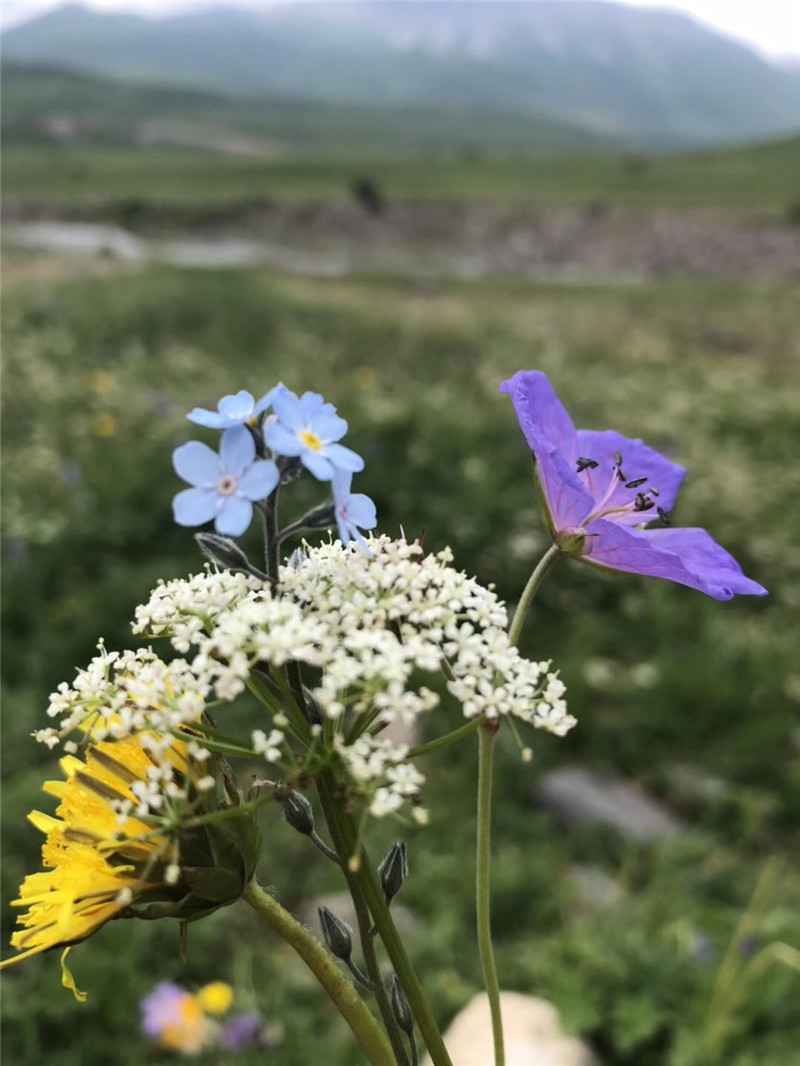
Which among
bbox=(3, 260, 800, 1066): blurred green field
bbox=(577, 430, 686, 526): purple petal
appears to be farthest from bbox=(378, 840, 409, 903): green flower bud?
bbox=(3, 260, 800, 1066): blurred green field

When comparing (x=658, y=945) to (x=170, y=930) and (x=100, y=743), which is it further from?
(x=100, y=743)

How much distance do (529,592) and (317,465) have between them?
33 centimetres

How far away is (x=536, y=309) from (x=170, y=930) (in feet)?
61.3

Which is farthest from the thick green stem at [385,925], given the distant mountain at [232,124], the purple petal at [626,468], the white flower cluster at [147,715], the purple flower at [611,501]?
the distant mountain at [232,124]

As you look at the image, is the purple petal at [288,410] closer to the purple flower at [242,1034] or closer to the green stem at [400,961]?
the green stem at [400,961]

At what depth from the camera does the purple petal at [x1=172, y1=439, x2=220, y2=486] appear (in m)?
0.87

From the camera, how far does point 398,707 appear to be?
2.85 ft

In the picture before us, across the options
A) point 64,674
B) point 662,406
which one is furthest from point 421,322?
point 64,674

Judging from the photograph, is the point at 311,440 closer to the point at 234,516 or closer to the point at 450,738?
the point at 234,516

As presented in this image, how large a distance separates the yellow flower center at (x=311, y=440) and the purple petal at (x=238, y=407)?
0.16 feet

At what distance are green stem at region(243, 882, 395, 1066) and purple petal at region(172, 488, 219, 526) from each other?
1.16 feet

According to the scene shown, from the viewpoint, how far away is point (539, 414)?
118 cm

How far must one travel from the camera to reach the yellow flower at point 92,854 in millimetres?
918

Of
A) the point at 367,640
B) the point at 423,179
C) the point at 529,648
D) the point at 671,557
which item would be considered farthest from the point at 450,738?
the point at 423,179
